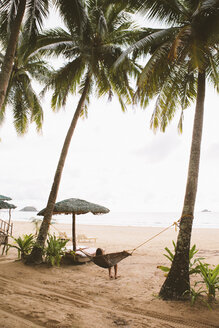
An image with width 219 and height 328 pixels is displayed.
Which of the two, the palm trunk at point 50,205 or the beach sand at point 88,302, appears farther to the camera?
the palm trunk at point 50,205

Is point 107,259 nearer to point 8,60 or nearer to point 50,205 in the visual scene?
point 50,205

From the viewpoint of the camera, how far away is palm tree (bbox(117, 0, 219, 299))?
4.02 m

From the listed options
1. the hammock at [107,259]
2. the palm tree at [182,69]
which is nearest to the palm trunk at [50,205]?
the hammock at [107,259]

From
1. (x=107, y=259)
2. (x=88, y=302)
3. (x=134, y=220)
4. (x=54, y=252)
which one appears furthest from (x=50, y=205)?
(x=134, y=220)

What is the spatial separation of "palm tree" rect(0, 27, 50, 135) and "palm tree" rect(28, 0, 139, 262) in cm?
183

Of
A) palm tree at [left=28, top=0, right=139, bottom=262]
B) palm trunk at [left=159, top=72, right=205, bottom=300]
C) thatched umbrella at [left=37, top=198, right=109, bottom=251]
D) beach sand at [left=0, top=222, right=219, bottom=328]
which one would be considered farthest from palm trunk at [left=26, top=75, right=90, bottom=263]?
palm trunk at [left=159, top=72, right=205, bottom=300]

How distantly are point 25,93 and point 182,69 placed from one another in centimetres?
699

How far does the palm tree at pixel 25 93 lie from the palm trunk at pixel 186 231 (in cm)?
699

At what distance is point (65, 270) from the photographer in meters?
6.00

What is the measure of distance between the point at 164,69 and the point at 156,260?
20.5ft

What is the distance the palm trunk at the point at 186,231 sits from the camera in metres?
3.94

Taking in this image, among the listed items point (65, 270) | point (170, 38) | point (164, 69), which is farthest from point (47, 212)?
point (170, 38)

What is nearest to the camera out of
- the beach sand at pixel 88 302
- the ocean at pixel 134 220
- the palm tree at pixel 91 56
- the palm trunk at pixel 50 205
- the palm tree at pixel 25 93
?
the beach sand at pixel 88 302

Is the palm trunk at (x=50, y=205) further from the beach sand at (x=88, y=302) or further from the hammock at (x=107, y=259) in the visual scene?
the hammock at (x=107, y=259)
